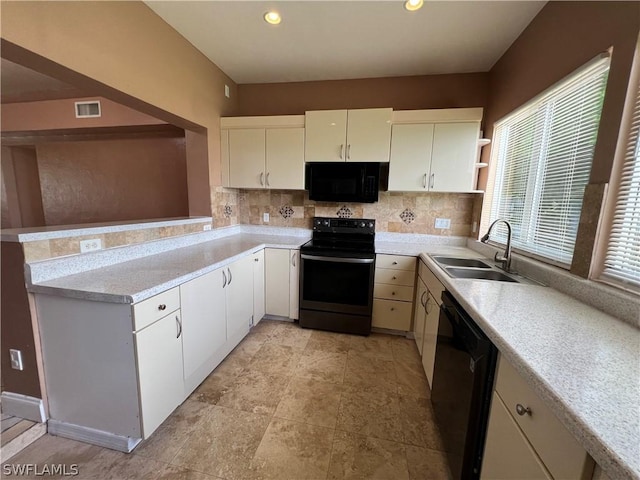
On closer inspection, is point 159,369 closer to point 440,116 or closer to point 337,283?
point 337,283

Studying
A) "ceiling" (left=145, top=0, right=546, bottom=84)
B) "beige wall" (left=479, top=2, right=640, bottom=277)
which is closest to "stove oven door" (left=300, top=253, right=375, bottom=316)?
"beige wall" (left=479, top=2, right=640, bottom=277)

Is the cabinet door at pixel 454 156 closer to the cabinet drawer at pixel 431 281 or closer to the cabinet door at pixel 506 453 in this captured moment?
the cabinet drawer at pixel 431 281

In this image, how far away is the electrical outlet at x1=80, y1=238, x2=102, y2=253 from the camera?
1.50 metres

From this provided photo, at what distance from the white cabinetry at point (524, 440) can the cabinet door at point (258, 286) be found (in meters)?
1.98

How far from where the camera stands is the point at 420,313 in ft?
7.29

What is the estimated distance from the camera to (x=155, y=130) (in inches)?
125

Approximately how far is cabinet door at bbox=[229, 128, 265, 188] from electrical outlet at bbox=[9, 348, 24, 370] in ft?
6.60

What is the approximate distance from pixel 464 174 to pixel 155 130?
350 centimetres

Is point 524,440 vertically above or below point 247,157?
below

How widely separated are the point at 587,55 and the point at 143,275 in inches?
102

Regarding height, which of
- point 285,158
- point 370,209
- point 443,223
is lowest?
point 443,223

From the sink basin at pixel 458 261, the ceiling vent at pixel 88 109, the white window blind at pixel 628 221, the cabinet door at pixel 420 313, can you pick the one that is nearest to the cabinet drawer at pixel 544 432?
the white window blind at pixel 628 221

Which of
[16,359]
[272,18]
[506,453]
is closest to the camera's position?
[506,453]

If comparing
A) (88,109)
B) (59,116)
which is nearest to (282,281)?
(88,109)
